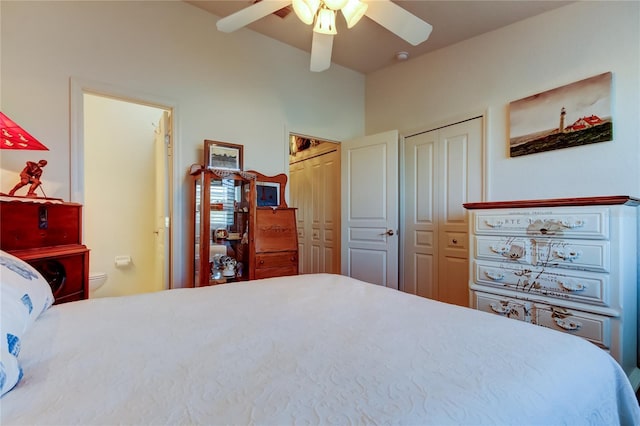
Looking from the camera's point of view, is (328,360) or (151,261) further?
(151,261)

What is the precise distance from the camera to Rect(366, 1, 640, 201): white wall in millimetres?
2064

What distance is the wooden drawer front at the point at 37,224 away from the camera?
4.67 ft

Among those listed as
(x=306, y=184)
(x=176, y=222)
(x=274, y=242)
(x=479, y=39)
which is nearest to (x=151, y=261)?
(x=176, y=222)

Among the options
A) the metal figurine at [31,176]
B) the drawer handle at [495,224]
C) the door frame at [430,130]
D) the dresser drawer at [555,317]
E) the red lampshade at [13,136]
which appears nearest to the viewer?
the red lampshade at [13,136]

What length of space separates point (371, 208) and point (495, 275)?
4.75ft

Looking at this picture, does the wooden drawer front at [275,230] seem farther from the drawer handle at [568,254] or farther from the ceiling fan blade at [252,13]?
the drawer handle at [568,254]

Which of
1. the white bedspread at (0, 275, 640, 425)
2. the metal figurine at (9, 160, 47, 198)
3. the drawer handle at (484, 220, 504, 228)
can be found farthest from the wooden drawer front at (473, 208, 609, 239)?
the metal figurine at (9, 160, 47, 198)

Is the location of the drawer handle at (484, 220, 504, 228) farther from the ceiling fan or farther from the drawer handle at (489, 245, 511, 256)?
the ceiling fan

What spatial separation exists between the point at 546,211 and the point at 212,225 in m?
2.32

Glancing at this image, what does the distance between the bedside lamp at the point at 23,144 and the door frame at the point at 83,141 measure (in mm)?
222

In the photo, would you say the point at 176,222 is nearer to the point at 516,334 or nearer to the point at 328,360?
the point at 328,360

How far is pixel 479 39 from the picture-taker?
110 inches

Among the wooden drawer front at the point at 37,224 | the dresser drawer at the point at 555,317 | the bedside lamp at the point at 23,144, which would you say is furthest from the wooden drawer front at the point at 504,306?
the bedside lamp at the point at 23,144

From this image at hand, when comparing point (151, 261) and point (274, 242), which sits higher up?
point (274, 242)
